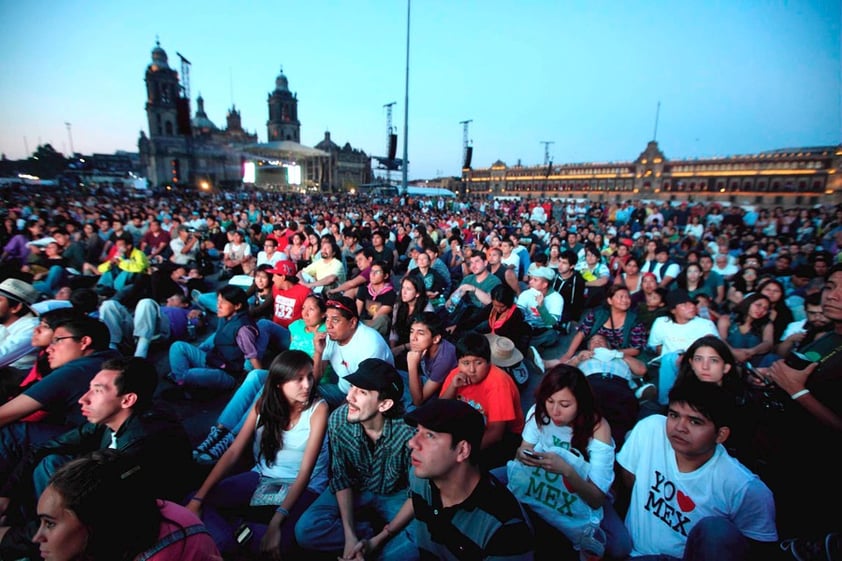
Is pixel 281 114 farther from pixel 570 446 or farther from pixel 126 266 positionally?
pixel 570 446

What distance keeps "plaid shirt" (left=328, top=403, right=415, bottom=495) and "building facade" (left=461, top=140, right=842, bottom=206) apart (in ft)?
119

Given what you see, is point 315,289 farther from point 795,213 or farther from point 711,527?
point 795,213

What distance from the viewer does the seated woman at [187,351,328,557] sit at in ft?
7.88

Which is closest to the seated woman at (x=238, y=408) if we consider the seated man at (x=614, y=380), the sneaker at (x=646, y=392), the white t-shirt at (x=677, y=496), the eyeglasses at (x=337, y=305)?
the eyeglasses at (x=337, y=305)

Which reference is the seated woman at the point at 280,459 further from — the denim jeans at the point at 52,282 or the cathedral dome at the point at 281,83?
the cathedral dome at the point at 281,83

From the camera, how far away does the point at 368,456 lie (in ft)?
7.84

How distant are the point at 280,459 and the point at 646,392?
361 centimetres

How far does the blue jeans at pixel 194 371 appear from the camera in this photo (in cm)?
398

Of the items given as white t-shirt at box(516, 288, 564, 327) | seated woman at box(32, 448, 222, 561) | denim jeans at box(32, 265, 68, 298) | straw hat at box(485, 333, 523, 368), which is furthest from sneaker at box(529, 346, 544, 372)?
denim jeans at box(32, 265, 68, 298)

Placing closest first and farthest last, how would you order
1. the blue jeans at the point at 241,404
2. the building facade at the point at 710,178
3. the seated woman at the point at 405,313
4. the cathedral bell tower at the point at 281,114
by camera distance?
the blue jeans at the point at 241,404 → the seated woman at the point at 405,313 → the building facade at the point at 710,178 → the cathedral bell tower at the point at 281,114

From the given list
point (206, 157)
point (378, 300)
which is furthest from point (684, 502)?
point (206, 157)

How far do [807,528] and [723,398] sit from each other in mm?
1571

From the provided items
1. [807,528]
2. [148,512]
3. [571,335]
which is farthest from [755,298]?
[148,512]

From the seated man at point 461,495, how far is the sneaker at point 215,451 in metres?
2.04
